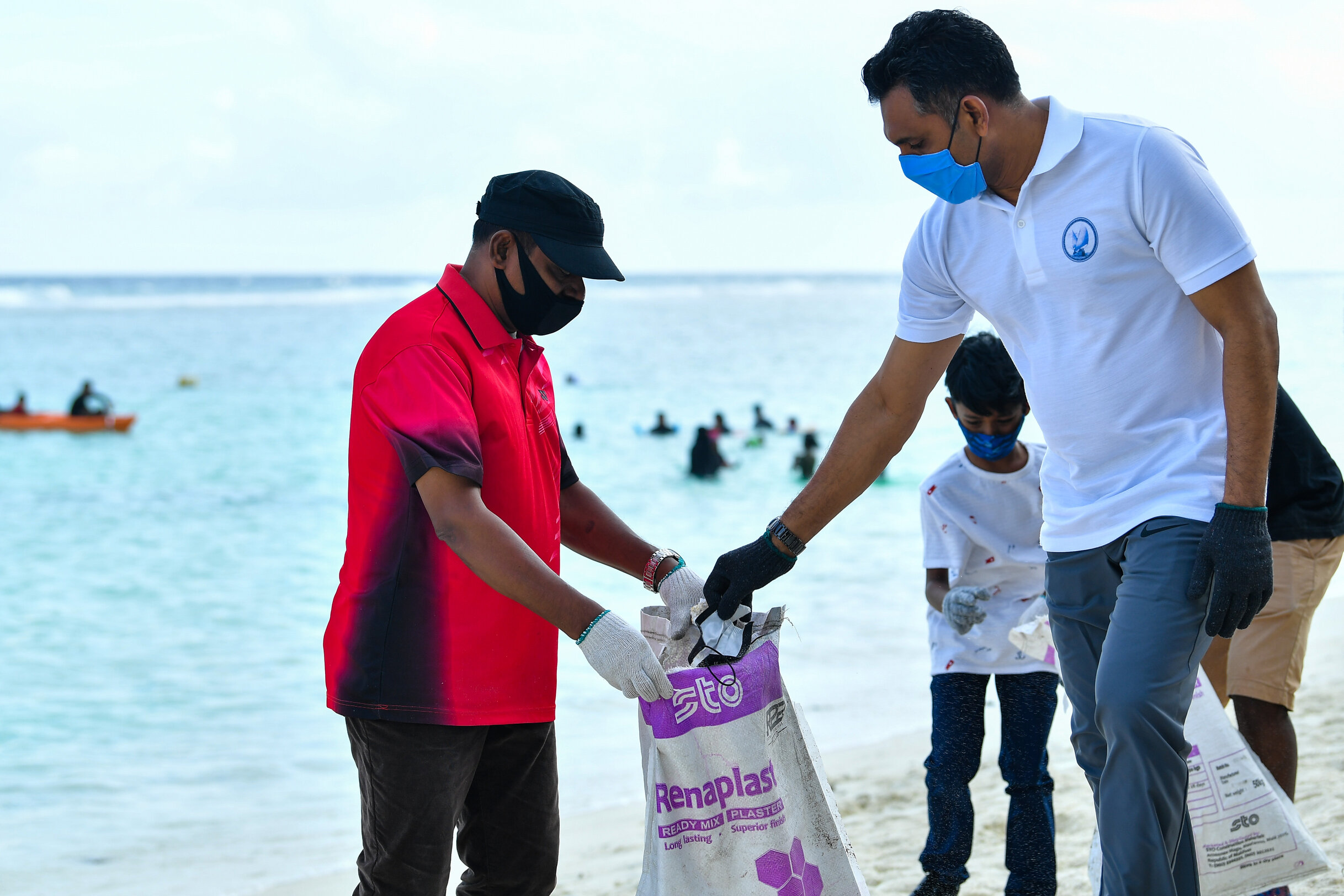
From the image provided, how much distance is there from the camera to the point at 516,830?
7.92ft

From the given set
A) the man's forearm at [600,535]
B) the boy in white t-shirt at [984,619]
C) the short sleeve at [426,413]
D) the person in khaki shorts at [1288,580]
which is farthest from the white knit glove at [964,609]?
the short sleeve at [426,413]

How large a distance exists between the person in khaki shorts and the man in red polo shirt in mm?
1729

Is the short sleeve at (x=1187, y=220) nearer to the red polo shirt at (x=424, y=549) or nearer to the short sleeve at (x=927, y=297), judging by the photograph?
the short sleeve at (x=927, y=297)

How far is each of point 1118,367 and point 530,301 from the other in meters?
1.15

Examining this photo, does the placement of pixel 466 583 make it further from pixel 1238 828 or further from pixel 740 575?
pixel 1238 828

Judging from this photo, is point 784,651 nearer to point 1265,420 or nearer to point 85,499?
point 1265,420

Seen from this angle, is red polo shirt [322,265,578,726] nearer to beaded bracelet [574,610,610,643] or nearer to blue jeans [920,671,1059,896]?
beaded bracelet [574,610,610,643]

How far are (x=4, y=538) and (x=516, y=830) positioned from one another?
35.4 feet

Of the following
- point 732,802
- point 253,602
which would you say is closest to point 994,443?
point 732,802

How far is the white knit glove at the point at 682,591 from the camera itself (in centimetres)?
260

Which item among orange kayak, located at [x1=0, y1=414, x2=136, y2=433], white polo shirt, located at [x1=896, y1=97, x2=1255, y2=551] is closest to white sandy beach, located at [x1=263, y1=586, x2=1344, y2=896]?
white polo shirt, located at [x1=896, y1=97, x2=1255, y2=551]

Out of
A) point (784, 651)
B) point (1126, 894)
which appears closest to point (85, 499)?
point (784, 651)

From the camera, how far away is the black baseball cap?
92.5 inches

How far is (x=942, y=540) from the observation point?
3145 mm
